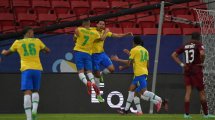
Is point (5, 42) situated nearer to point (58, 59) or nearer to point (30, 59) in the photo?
point (58, 59)

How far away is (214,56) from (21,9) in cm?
819

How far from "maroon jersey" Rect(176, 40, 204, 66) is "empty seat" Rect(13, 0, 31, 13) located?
32.0 ft

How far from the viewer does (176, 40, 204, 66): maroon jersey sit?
1527 cm

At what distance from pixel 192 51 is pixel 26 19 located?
9314 mm

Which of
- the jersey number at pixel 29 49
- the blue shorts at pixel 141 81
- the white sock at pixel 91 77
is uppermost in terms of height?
Answer: the jersey number at pixel 29 49

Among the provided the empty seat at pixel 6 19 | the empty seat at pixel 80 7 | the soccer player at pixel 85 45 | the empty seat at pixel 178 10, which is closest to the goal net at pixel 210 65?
the soccer player at pixel 85 45

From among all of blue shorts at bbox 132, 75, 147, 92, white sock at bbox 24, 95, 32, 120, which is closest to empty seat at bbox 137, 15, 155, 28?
blue shorts at bbox 132, 75, 147, 92

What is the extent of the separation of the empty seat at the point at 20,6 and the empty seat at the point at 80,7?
6.04ft

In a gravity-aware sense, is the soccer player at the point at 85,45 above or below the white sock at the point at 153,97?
above

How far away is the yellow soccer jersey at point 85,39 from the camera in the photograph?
1592 centimetres

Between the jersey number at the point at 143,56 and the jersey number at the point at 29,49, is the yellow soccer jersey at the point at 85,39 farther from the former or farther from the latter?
the jersey number at the point at 29,49

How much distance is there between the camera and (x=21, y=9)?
23531 millimetres

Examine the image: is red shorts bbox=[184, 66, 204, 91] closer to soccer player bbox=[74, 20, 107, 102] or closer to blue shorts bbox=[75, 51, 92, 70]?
soccer player bbox=[74, 20, 107, 102]

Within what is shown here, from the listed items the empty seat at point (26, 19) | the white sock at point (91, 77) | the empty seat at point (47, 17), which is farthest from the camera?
the empty seat at point (47, 17)
